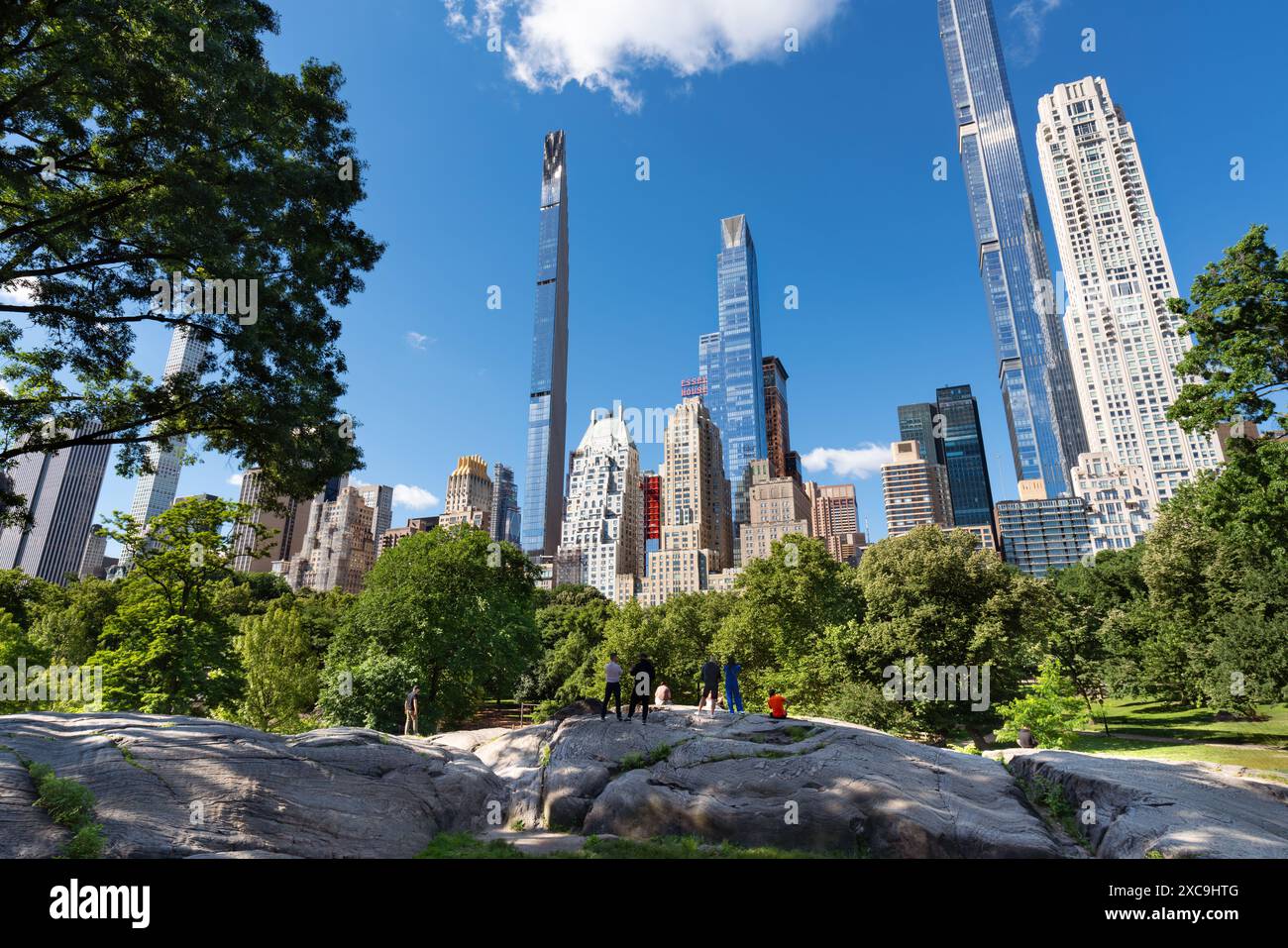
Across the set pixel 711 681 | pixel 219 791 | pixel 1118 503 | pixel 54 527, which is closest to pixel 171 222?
pixel 219 791

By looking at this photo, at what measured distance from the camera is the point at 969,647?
3058 cm

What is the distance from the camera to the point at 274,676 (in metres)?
39.5

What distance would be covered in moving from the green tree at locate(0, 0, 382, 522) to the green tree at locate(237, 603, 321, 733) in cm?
2810

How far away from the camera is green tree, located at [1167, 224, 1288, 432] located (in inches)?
840

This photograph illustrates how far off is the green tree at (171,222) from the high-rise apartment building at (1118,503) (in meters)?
229

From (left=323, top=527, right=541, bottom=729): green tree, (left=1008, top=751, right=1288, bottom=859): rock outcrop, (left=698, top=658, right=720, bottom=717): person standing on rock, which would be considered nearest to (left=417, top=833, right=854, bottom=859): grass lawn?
(left=1008, top=751, right=1288, bottom=859): rock outcrop

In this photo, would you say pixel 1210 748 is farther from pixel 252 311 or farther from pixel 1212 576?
pixel 252 311

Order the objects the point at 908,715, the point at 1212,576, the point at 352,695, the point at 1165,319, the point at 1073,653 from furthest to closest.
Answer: the point at 1165,319 → the point at 1073,653 → the point at 1212,576 → the point at 352,695 → the point at 908,715

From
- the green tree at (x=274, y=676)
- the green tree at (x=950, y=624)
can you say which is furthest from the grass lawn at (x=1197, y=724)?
the green tree at (x=274, y=676)

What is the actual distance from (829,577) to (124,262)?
39801 mm

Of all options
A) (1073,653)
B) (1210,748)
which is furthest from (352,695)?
(1073,653)

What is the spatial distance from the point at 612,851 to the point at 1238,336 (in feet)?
88.4

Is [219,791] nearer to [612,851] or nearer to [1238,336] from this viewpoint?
[612,851]

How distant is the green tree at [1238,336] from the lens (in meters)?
21.3
